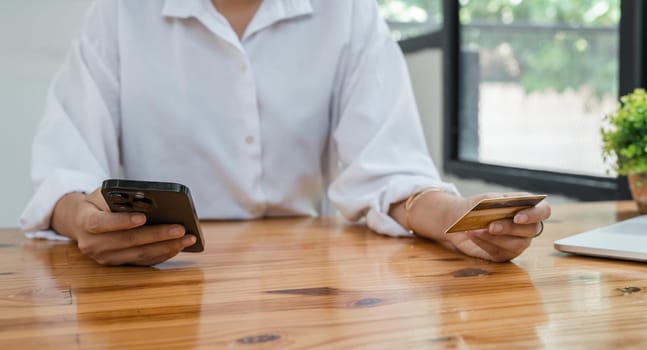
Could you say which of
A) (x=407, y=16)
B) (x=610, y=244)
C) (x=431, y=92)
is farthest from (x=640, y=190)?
(x=407, y=16)

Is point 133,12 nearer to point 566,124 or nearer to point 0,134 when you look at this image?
point 0,134

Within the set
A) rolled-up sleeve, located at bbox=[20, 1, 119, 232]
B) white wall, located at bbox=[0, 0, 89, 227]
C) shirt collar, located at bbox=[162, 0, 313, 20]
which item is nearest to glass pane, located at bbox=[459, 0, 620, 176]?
shirt collar, located at bbox=[162, 0, 313, 20]

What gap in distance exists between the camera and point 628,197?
1.90 metres

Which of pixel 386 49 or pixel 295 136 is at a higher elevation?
pixel 386 49

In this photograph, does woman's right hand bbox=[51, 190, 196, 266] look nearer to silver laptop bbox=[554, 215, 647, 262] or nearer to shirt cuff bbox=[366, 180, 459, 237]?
shirt cuff bbox=[366, 180, 459, 237]

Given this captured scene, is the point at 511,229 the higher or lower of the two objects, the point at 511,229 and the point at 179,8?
the lower

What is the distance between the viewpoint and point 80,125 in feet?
4.20

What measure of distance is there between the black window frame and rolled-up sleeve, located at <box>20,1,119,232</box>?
4.18 ft

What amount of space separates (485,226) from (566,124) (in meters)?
1.57

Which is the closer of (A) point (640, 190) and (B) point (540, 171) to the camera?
(A) point (640, 190)

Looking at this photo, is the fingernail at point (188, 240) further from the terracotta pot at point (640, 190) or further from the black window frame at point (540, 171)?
the black window frame at point (540, 171)

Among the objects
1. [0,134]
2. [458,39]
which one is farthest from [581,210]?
[458,39]

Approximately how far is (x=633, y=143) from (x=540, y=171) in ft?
3.37

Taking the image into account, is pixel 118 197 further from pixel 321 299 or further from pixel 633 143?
pixel 633 143
